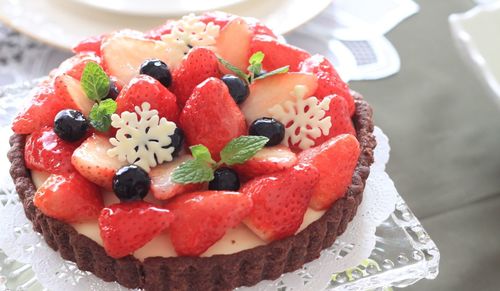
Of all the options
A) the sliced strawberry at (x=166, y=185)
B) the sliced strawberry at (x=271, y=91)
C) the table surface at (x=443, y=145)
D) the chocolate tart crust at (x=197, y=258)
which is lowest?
the table surface at (x=443, y=145)

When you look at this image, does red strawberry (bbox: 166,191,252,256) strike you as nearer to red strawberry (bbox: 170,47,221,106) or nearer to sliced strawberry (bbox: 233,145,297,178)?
sliced strawberry (bbox: 233,145,297,178)

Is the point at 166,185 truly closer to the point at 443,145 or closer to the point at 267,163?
the point at 267,163

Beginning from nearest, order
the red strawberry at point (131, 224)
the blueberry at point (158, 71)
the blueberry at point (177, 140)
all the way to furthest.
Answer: the red strawberry at point (131, 224), the blueberry at point (177, 140), the blueberry at point (158, 71)

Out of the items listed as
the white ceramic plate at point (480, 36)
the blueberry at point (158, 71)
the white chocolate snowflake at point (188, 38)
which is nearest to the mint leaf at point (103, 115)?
the blueberry at point (158, 71)

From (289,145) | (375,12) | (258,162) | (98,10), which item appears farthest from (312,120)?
(375,12)

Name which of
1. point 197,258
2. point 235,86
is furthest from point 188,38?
point 197,258

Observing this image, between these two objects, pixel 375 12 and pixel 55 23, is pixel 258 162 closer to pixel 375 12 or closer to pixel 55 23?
pixel 55 23

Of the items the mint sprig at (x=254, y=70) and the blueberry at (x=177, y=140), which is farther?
the mint sprig at (x=254, y=70)

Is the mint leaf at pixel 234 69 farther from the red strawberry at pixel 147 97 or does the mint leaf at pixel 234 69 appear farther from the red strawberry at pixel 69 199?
the red strawberry at pixel 69 199
